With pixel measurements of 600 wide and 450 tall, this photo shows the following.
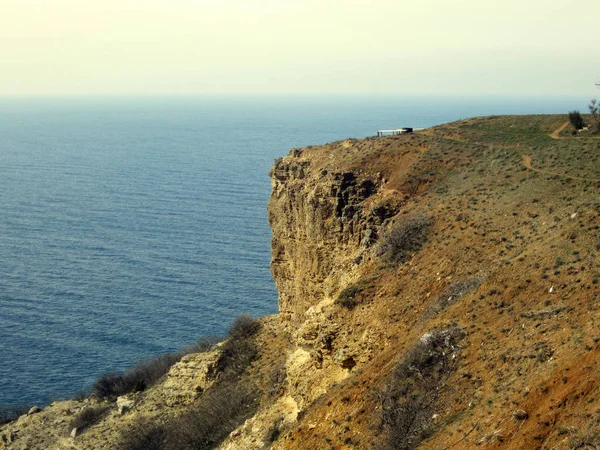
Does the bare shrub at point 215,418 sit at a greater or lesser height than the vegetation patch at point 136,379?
greater

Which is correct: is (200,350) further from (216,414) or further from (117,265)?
(117,265)

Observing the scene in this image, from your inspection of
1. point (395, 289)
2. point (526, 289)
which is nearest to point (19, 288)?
point (395, 289)

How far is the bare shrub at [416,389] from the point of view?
19297 mm

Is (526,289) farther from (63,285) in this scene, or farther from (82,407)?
(63,285)

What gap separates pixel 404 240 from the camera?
3106 centimetres

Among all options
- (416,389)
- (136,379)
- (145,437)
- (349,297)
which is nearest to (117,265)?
(136,379)

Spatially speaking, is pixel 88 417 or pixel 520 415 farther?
pixel 88 417

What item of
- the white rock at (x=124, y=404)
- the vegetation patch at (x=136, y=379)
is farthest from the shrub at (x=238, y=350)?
the white rock at (x=124, y=404)

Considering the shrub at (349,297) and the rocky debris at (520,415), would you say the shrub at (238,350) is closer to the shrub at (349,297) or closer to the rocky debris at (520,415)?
the shrub at (349,297)

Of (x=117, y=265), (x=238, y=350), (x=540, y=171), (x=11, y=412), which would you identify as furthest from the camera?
(x=117, y=265)

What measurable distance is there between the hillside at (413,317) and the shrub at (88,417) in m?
0.22

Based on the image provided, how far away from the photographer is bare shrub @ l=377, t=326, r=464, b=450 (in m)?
19.3

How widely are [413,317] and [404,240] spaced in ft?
17.3

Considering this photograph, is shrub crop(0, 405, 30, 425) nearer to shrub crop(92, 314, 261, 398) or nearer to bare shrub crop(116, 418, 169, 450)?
shrub crop(92, 314, 261, 398)
